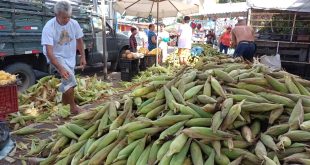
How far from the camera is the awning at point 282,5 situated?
975cm

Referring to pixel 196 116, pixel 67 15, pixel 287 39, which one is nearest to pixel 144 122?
pixel 196 116

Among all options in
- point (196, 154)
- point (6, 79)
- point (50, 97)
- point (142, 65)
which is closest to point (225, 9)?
point (142, 65)

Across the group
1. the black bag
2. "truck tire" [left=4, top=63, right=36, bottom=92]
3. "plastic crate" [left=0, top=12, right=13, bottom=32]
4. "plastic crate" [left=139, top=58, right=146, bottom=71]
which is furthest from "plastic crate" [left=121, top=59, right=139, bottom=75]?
the black bag

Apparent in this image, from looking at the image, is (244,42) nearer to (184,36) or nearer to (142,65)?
(184,36)

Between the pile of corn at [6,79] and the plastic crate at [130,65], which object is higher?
the pile of corn at [6,79]

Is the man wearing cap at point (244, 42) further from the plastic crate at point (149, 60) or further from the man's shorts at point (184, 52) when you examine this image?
the plastic crate at point (149, 60)

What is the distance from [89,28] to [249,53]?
16.9ft

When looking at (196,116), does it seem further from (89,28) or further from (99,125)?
(89,28)

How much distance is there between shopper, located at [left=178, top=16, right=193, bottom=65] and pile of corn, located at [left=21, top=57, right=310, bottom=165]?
23.0ft

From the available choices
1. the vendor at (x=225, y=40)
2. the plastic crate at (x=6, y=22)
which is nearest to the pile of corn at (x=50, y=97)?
the plastic crate at (x=6, y=22)

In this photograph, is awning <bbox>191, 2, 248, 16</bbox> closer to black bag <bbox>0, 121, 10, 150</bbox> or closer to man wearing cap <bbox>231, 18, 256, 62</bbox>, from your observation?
man wearing cap <bbox>231, 18, 256, 62</bbox>

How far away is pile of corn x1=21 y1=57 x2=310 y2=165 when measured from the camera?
7.56 feet

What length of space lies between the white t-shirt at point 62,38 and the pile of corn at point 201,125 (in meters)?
1.97

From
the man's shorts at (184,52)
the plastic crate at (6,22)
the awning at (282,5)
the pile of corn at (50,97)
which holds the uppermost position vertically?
the awning at (282,5)
